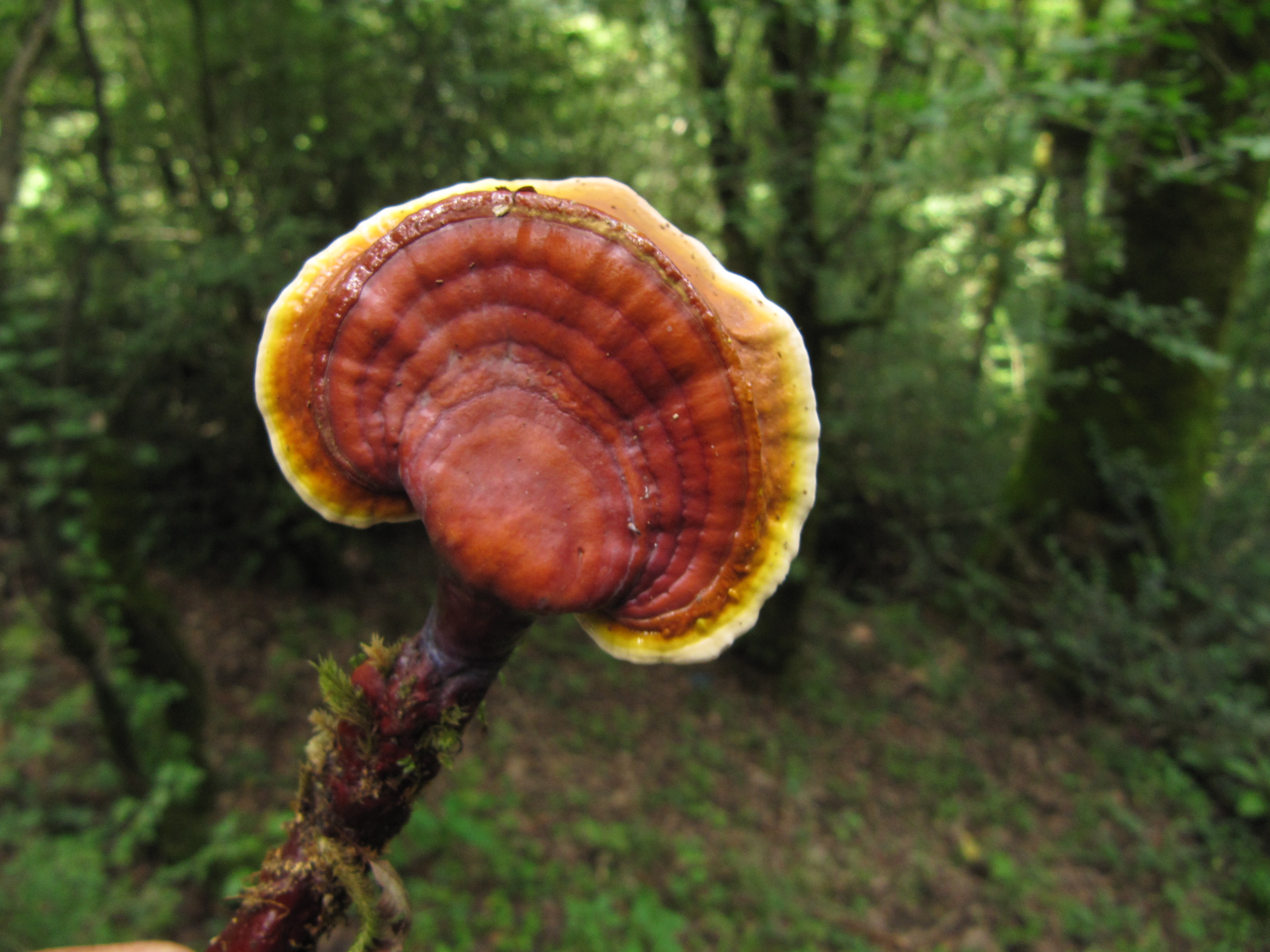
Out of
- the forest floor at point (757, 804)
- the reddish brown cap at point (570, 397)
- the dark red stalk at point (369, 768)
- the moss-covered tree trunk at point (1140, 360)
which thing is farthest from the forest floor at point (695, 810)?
the reddish brown cap at point (570, 397)

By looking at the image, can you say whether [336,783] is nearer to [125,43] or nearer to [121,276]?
[121,276]

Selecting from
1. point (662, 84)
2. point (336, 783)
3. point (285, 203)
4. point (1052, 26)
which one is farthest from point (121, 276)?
point (1052, 26)

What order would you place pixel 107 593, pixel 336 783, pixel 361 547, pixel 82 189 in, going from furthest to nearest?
pixel 361 547, pixel 82 189, pixel 107 593, pixel 336 783

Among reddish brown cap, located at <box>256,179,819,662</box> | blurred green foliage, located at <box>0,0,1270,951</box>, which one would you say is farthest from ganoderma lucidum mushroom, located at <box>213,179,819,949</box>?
blurred green foliage, located at <box>0,0,1270,951</box>

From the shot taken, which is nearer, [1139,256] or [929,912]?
[929,912]

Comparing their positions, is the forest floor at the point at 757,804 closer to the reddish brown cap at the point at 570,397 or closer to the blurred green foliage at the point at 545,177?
the blurred green foliage at the point at 545,177
